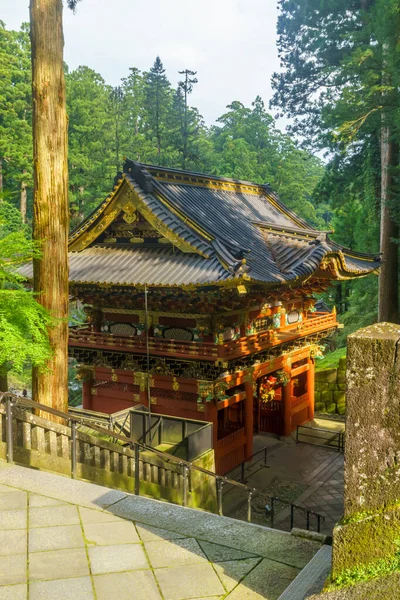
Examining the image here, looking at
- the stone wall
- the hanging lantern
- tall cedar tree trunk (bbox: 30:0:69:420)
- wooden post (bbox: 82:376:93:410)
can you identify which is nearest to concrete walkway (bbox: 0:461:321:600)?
tall cedar tree trunk (bbox: 30:0:69:420)

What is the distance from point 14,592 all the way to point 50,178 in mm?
6845

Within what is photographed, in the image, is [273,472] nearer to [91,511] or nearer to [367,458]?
[91,511]

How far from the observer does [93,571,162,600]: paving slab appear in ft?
14.3

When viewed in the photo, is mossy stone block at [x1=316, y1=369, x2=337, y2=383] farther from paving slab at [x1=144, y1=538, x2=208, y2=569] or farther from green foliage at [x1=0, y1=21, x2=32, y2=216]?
green foliage at [x1=0, y1=21, x2=32, y2=216]

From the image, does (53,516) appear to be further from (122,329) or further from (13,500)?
(122,329)

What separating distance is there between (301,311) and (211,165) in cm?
4210

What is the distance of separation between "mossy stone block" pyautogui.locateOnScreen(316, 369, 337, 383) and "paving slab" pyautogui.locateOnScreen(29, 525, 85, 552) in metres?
19.4

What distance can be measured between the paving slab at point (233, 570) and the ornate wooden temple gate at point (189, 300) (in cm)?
852

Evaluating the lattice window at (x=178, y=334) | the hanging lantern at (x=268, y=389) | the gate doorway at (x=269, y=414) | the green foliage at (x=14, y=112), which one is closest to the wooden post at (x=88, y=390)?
the lattice window at (x=178, y=334)

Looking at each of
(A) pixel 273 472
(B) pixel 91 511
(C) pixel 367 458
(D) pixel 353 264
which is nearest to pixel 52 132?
(B) pixel 91 511


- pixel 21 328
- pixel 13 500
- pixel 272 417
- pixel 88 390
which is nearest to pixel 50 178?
pixel 21 328

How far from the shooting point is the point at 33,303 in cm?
846

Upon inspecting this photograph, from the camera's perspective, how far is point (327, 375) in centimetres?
2372

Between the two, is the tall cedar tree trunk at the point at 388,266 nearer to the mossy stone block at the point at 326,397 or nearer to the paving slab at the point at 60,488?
the mossy stone block at the point at 326,397
